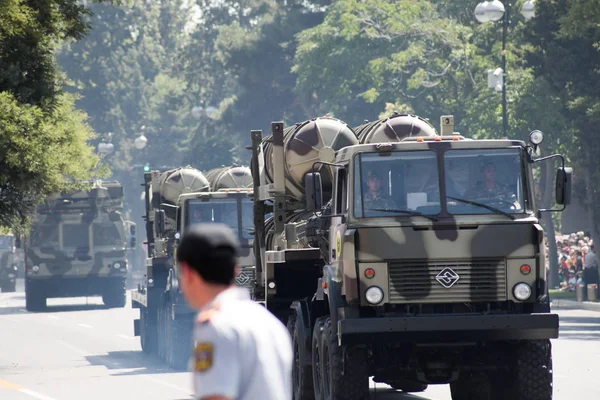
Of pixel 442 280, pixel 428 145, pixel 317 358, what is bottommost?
pixel 317 358

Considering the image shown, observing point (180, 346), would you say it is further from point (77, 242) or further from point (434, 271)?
point (77, 242)

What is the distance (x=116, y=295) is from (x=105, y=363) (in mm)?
19281

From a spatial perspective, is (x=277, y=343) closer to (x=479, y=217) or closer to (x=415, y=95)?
(x=479, y=217)

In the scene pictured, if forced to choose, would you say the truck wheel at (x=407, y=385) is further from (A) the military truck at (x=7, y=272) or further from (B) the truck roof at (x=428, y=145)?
(A) the military truck at (x=7, y=272)

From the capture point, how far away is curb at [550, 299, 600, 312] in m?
36.7

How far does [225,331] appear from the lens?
Answer: 191 inches

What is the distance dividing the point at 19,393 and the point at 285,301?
453cm

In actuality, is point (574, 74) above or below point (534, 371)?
above

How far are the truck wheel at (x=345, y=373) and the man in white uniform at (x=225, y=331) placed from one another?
8.17 meters

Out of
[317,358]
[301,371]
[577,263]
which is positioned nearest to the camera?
[317,358]

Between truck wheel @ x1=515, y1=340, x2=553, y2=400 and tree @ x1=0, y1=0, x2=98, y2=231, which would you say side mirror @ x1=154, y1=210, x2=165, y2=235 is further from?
truck wheel @ x1=515, y1=340, x2=553, y2=400

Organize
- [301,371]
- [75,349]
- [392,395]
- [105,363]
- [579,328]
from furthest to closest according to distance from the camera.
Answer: [579,328], [75,349], [105,363], [392,395], [301,371]

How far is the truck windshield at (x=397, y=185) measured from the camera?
13359 mm

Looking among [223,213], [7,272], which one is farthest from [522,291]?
[7,272]
